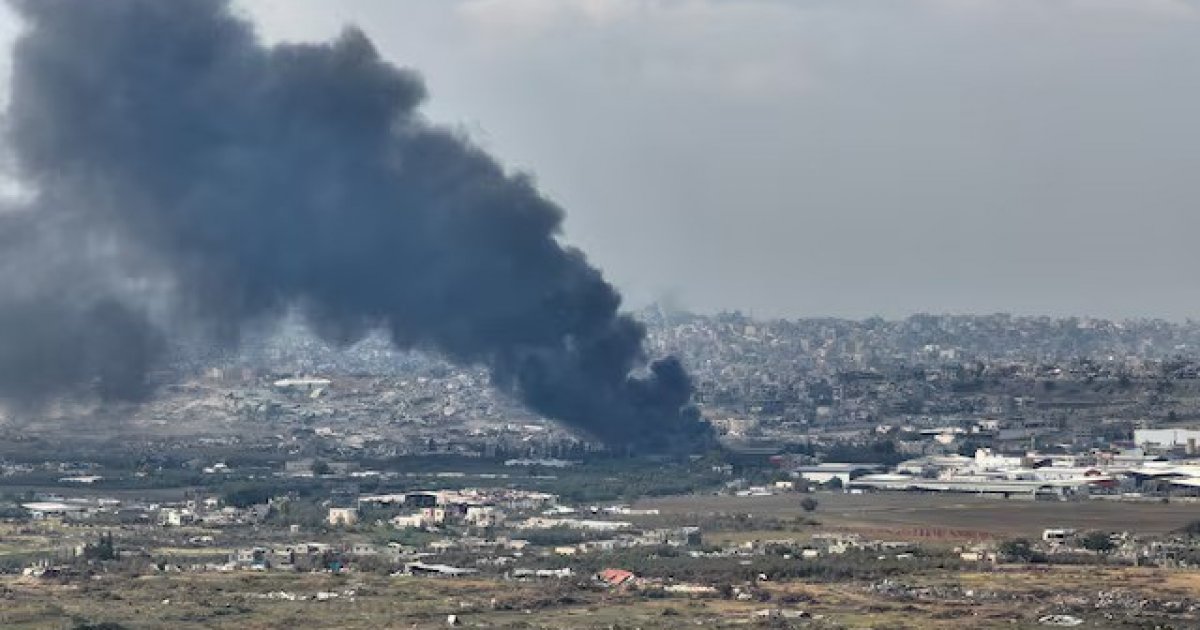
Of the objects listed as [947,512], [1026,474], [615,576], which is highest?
[1026,474]

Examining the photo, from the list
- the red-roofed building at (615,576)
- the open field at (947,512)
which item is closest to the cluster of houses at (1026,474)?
the open field at (947,512)

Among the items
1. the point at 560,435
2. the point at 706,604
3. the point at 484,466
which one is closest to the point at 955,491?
the point at 484,466

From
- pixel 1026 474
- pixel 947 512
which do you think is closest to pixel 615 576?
pixel 947 512

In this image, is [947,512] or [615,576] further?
[947,512]

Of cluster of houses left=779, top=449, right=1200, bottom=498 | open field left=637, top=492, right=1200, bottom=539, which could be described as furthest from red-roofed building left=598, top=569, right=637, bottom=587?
cluster of houses left=779, top=449, right=1200, bottom=498

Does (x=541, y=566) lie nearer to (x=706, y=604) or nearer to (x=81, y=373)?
(x=706, y=604)

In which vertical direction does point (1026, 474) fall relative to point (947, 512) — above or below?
above

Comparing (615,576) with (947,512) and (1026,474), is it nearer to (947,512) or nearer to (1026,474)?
(947,512)

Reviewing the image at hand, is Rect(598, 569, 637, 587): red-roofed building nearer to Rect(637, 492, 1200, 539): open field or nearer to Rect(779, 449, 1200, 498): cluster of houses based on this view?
Rect(637, 492, 1200, 539): open field

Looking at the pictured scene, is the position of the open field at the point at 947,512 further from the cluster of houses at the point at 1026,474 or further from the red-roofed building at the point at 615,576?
the red-roofed building at the point at 615,576
